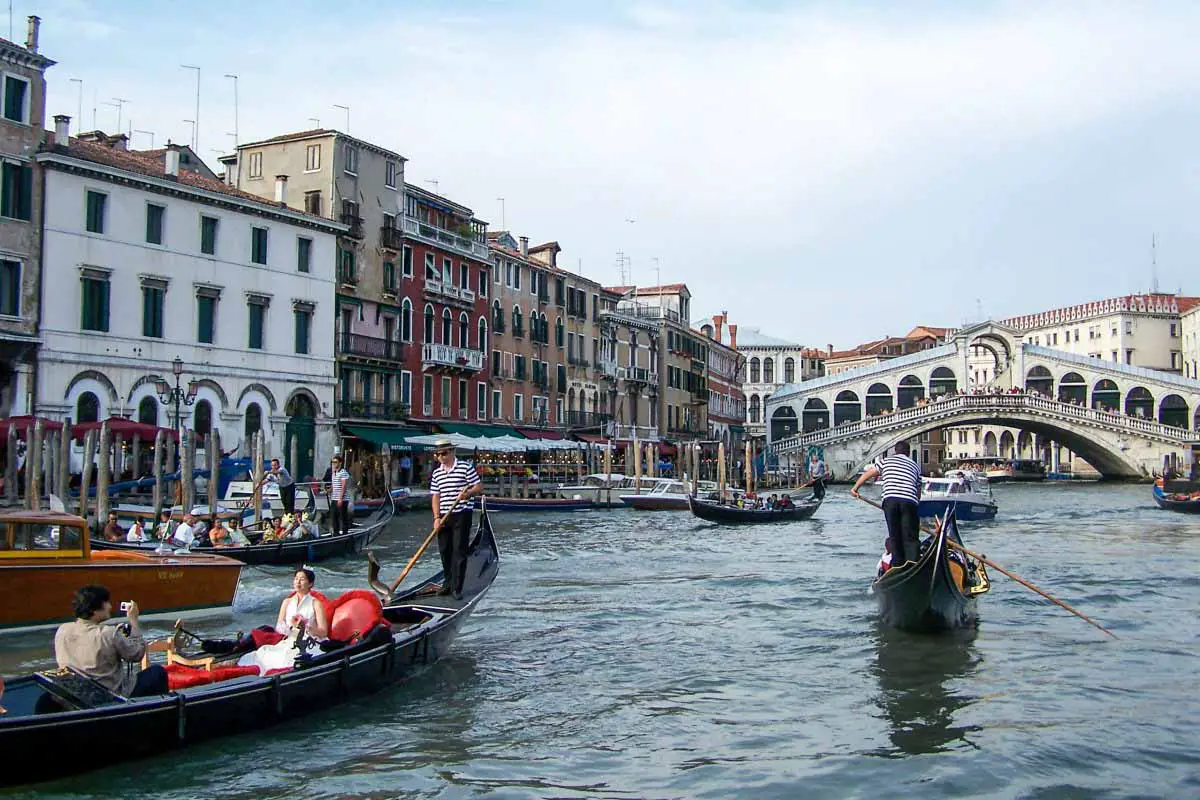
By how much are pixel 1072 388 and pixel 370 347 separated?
109 ft

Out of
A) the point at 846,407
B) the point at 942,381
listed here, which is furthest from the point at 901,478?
the point at 942,381

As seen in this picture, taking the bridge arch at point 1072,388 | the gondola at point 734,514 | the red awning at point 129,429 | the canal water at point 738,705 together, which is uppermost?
the bridge arch at point 1072,388

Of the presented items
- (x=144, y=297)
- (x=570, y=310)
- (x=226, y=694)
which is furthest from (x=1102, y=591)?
(x=570, y=310)

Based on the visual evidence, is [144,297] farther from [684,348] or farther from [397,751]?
[684,348]

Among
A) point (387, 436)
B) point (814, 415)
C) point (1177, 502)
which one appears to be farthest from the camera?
point (814, 415)

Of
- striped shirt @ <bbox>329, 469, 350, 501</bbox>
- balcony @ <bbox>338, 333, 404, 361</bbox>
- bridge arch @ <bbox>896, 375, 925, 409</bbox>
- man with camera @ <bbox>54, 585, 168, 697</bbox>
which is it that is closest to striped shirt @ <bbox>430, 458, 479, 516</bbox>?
man with camera @ <bbox>54, 585, 168, 697</bbox>

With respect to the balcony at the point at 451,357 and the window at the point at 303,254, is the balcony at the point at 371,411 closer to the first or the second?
the balcony at the point at 451,357

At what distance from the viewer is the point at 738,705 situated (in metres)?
7.10

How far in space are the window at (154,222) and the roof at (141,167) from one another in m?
0.52

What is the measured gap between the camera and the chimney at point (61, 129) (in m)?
18.9

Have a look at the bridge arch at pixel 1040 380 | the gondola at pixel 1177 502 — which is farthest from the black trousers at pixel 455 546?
the bridge arch at pixel 1040 380

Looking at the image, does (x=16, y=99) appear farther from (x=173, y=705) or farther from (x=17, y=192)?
(x=173, y=705)

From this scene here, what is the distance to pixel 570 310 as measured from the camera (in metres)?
35.1

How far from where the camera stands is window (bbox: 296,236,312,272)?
23844mm
